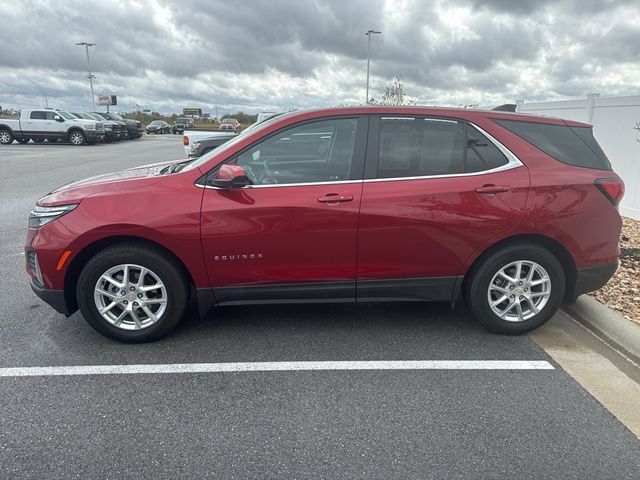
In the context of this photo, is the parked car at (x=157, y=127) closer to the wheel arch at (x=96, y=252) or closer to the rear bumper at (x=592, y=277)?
the wheel arch at (x=96, y=252)

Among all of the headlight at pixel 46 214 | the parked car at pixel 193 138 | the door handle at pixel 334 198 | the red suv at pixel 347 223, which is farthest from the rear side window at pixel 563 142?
the parked car at pixel 193 138

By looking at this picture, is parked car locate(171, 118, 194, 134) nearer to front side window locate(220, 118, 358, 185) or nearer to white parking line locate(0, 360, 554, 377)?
front side window locate(220, 118, 358, 185)

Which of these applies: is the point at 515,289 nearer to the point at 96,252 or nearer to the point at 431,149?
the point at 431,149

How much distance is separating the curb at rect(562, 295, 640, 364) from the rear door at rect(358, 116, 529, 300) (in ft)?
→ 4.25

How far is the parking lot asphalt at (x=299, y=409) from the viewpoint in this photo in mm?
2314

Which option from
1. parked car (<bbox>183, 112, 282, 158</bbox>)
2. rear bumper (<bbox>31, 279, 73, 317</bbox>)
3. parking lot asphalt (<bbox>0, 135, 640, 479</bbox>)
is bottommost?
parking lot asphalt (<bbox>0, 135, 640, 479</bbox>)

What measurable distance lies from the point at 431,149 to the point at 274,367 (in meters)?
1.99

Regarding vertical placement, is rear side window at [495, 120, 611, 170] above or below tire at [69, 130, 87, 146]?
above

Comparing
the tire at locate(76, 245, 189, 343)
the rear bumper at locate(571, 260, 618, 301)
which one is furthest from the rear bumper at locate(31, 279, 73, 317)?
the rear bumper at locate(571, 260, 618, 301)

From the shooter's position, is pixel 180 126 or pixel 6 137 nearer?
pixel 6 137

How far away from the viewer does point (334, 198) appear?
330cm

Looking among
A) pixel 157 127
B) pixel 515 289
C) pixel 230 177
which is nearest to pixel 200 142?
pixel 230 177

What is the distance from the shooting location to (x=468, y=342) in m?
3.58

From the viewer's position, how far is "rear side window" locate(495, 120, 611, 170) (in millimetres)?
3570
